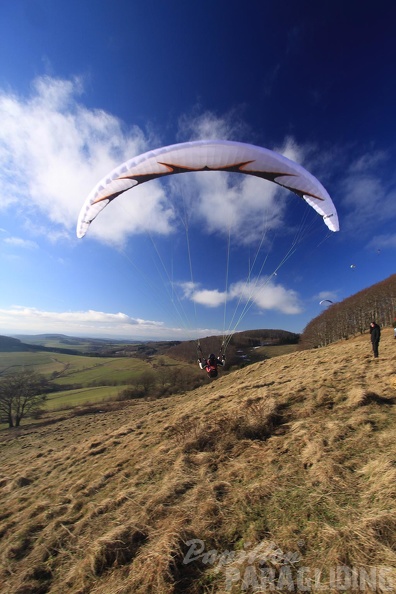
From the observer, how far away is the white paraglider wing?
31.5ft

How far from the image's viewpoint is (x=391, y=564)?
263 centimetres

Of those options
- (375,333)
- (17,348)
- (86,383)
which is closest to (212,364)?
(375,333)

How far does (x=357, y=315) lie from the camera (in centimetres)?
5616

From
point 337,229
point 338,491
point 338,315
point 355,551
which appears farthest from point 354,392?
point 338,315

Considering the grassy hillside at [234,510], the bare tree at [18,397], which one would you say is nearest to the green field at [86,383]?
the bare tree at [18,397]

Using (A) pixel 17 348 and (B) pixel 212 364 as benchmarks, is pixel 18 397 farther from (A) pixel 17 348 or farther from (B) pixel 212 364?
(A) pixel 17 348

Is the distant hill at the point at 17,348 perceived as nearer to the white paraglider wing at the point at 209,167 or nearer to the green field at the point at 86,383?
the green field at the point at 86,383

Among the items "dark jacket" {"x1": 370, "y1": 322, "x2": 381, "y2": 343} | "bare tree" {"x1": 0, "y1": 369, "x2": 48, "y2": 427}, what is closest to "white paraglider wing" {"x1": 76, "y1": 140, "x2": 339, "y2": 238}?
"dark jacket" {"x1": 370, "y1": 322, "x2": 381, "y2": 343}

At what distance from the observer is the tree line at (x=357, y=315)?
2109 inches

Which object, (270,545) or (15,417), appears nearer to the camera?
(270,545)

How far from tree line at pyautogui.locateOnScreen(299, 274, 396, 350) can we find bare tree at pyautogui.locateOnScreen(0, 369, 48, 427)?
195 feet

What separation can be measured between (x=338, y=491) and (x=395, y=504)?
77 centimetres

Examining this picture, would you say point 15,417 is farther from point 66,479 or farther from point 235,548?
point 235,548

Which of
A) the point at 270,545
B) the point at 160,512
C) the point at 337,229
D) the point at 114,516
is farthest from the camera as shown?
the point at 337,229
